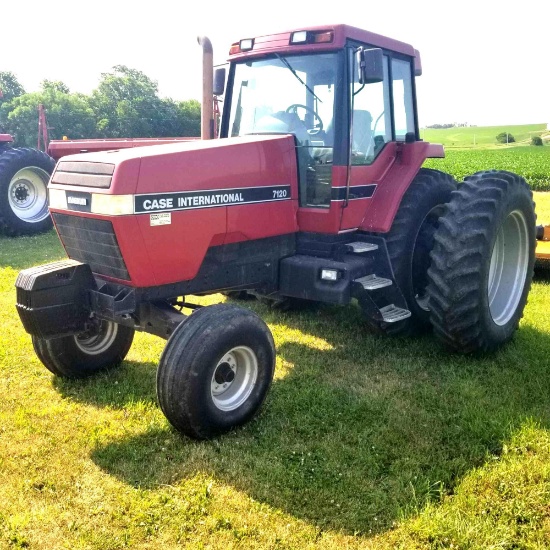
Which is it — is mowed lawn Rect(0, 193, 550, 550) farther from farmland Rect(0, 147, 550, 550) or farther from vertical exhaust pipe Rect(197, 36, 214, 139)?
vertical exhaust pipe Rect(197, 36, 214, 139)

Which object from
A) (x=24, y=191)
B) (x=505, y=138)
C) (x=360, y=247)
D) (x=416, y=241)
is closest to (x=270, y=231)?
(x=360, y=247)

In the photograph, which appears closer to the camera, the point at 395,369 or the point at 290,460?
the point at 290,460

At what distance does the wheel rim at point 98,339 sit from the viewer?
4480 mm

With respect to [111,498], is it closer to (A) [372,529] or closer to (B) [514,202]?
(A) [372,529]

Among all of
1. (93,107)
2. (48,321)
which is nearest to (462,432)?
(48,321)

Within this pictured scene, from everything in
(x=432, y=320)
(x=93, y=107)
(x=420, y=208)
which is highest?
(x=93, y=107)

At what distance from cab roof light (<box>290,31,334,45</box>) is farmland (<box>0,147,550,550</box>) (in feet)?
8.15

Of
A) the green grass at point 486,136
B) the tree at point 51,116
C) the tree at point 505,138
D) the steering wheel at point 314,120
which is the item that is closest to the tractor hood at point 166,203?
the steering wheel at point 314,120

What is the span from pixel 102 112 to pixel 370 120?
37016 millimetres

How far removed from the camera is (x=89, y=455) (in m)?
3.55

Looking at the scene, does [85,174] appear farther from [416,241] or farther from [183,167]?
[416,241]

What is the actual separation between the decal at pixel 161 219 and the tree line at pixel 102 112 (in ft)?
108

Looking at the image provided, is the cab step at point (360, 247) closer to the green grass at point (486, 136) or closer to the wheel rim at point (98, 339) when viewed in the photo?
the wheel rim at point (98, 339)

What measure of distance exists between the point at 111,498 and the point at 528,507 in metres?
2.14
